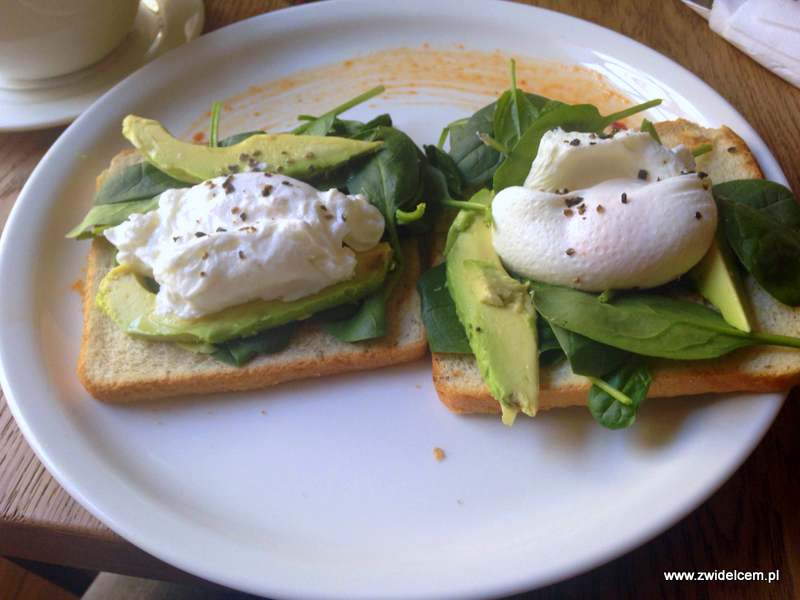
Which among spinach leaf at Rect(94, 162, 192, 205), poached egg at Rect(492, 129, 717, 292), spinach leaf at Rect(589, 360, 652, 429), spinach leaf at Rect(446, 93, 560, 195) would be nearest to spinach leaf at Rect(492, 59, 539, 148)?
spinach leaf at Rect(446, 93, 560, 195)

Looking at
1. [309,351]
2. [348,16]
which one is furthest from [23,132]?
[309,351]

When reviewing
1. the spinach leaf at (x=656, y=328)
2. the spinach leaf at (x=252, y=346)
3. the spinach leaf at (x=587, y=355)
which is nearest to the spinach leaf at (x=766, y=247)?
the spinach leaf at (x=656, y=328)

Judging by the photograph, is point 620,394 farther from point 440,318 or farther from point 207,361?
point 207,361

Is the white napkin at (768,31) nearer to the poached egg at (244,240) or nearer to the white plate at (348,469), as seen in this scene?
the white plate at (348,469)

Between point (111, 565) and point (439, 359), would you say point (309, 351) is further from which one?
point (111, 565)

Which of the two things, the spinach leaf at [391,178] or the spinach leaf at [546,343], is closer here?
the spinach leaf at [546,343]

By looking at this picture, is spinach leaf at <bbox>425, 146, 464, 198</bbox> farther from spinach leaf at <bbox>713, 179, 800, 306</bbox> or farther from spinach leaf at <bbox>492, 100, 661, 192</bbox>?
spinach leaf at <bbox>713, 179, 800, 306</bbox>

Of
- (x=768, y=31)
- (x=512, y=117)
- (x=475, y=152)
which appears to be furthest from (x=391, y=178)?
(x=768, y=31)
